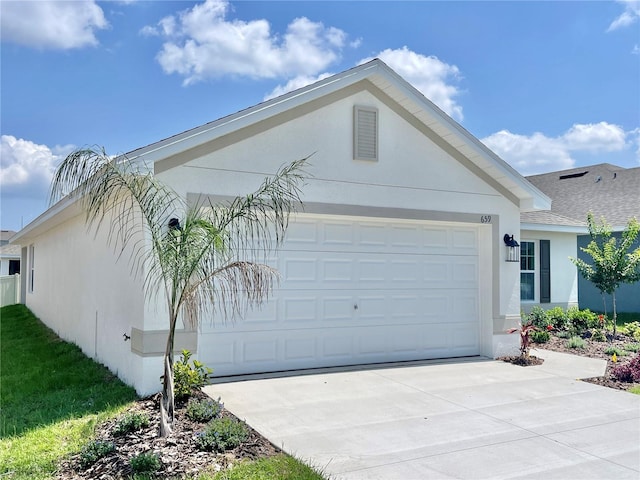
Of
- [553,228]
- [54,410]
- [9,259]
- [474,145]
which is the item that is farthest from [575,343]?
[9,259]

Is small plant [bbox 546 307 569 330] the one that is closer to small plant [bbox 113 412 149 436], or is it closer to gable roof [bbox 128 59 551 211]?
gable roof [bbox 128 59 551 211]

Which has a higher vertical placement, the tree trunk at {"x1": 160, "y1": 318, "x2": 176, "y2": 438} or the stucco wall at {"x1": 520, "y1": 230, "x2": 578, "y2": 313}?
the stucco wall at {"x1": 520, "y1": 230, "x2": 578, "y2": 313}

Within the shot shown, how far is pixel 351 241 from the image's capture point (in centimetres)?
918

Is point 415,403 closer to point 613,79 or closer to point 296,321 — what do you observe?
point 296,321

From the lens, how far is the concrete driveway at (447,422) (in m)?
4.77

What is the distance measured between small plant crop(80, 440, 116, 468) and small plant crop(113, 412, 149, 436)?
455mm

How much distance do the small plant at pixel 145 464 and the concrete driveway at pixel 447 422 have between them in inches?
49.7

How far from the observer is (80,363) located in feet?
31.8

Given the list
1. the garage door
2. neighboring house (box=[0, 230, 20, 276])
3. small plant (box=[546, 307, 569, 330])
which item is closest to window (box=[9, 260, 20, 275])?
neighboring house (box=[0, 230, 20, 276])

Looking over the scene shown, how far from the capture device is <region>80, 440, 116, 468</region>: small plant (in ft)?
15.9

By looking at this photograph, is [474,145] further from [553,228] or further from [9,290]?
[9,290]

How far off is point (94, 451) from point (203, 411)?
1.30 m

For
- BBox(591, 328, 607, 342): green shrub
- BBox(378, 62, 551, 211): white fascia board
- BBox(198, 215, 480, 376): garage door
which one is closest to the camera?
BBox(198, 215, 480, 376): garage door

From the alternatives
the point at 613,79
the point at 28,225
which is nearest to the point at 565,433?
the point at 613,79
